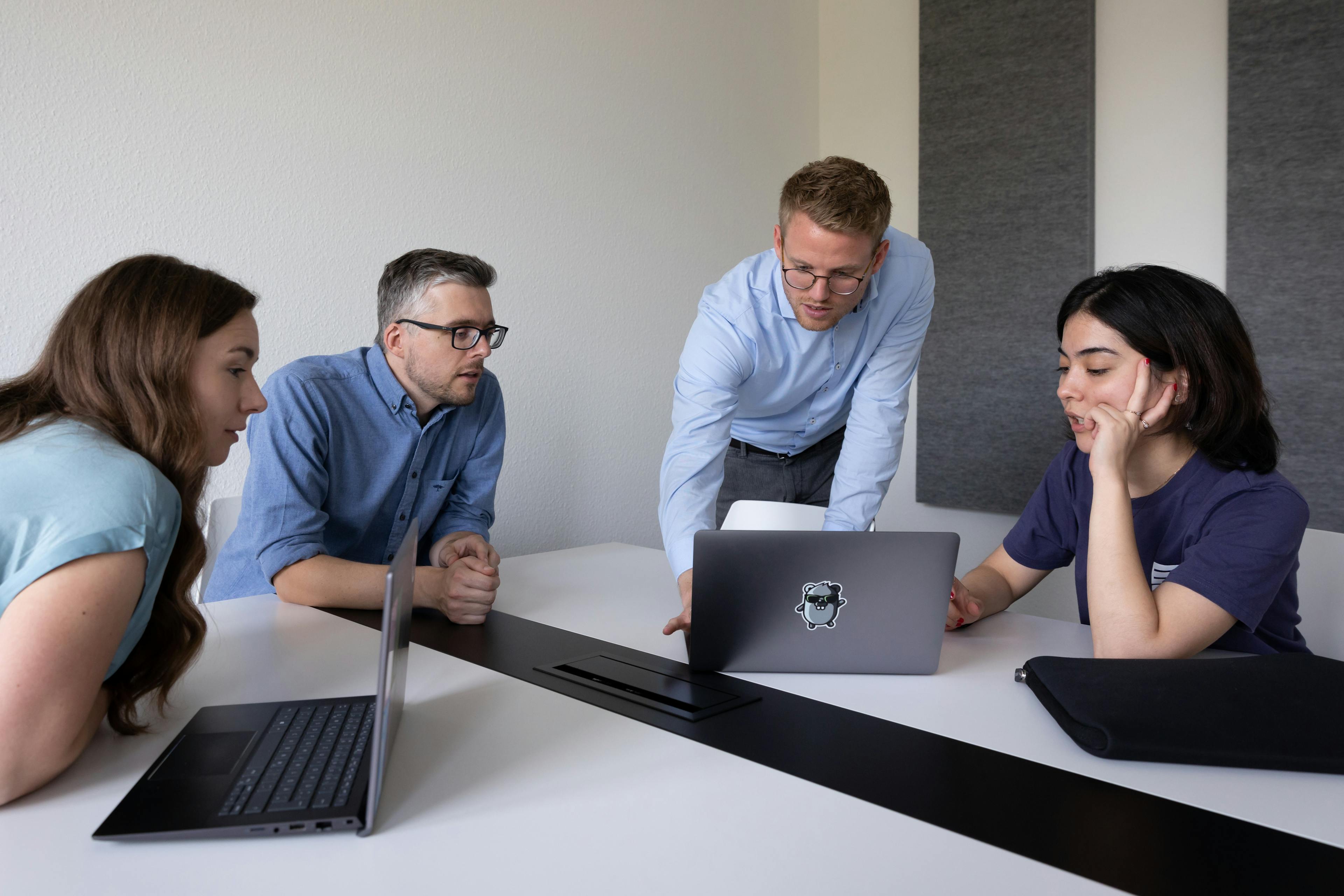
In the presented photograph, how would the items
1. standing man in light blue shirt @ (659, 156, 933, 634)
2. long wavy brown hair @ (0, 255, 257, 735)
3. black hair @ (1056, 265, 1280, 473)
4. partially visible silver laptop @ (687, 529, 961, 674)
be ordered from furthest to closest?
standing man in light blue shirt @ (659, 156, 933, 634) < black hair @ (1056, 265, 1280, 473) < partially visible silver laptop @ (687, 529, 961, 674) < long wavy brown hair @ (0, 255, 257, 735)

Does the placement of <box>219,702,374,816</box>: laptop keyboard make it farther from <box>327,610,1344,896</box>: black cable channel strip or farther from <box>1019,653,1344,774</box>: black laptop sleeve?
<box>1019,653,1344,774</box>: black laptop sleeve

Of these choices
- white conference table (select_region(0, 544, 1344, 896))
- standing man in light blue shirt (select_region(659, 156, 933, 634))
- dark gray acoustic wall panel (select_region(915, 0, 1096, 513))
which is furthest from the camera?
dark gray acoustic wall panel (select_region(915, 0, 1096, 513))

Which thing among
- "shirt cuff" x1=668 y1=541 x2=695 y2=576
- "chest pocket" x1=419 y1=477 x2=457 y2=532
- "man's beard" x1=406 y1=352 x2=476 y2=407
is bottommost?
"shirt cuff" x1=668 y1=541 x2=695 y2=576

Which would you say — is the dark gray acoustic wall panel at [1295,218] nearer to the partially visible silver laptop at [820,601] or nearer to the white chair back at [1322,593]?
the white chair back at [1322,593]

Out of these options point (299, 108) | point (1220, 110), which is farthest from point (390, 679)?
point (1220, 110)

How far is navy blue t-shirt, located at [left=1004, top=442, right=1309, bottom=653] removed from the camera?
4.33ft

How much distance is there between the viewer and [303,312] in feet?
7.88

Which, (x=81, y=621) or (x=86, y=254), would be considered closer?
(x=81, y=621)

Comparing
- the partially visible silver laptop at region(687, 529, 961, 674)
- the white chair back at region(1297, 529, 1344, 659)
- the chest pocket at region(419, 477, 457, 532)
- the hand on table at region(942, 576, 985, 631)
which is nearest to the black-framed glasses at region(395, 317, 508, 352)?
the chest pocket at region(419, 477, 457, 532)

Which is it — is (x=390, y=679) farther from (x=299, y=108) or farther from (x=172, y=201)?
(x=299, y=108)

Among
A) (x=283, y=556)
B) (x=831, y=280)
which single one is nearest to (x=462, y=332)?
(x=283, y=556)

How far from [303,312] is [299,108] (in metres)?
0.52

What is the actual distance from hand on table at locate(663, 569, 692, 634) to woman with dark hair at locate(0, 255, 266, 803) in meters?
0.64

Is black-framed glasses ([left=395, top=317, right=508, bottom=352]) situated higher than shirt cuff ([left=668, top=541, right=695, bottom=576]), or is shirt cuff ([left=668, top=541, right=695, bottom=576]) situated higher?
black-framed glasses ([left=395, top=317, right=508, bottom=352])
